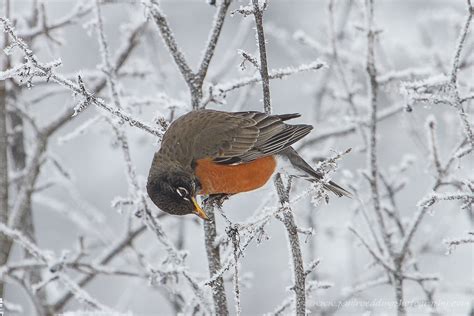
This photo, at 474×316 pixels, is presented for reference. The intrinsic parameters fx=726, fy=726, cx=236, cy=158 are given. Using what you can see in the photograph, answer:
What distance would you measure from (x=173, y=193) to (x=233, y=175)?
1.86 ft

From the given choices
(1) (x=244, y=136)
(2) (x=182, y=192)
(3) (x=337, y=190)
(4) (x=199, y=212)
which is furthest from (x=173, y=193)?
(3) (x=337, y=190)

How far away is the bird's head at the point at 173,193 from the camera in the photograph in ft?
11.0

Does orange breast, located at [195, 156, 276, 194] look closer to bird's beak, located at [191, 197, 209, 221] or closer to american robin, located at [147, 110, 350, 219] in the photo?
american robin, located at [147, 110, 350, 219]

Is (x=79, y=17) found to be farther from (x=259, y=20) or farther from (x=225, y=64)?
(x=259, y=20)

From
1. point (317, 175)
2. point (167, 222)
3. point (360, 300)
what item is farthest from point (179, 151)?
point (167, 222)

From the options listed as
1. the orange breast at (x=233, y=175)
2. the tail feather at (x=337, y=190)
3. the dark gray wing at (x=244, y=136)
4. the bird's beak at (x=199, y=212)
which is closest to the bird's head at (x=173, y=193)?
the bird's beak at (x=199, y=212)

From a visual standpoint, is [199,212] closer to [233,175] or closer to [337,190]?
[233,175]

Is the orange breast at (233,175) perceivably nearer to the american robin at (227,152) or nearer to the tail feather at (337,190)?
the american robin at (227,152)

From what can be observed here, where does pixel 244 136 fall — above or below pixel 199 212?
above

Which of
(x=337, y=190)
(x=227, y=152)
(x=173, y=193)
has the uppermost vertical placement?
(x=227, y=152)

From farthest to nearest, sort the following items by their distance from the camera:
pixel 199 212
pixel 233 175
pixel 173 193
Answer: pixel 233 175 → pixel 173 193 → pixel 199 212

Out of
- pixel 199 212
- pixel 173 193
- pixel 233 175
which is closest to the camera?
pixel 199 212

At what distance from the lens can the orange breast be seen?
377 centimetres

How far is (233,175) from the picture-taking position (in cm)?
388
